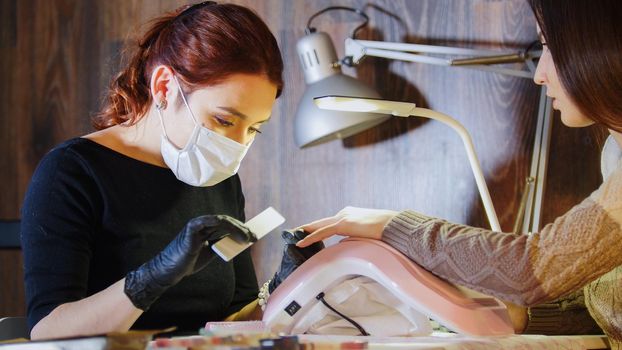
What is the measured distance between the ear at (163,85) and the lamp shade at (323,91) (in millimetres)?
563

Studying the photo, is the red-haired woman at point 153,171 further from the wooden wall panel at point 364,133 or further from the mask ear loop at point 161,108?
the wooden wall panel at point 364,133

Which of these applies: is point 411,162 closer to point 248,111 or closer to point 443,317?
point 248,111

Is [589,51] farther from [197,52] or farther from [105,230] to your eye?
[105,230]

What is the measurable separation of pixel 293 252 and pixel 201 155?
252 millimetres

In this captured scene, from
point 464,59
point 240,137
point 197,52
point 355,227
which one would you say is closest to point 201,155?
point 240,137

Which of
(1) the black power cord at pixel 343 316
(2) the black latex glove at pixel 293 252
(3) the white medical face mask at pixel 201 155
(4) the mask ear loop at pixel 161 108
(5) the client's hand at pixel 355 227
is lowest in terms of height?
(1) the black power cord at pixel 343 316

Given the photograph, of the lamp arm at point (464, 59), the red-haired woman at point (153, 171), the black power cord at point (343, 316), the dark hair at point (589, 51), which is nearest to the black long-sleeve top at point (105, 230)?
the red-haired woman at point (153, 171)

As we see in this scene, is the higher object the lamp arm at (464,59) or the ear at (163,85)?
the lamp arm at (464,59)

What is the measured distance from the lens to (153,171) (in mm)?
1501

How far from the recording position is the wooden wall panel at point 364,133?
2.08 metres

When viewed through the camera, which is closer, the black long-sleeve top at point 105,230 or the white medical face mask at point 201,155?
the black long-sleeve top at point 105,230

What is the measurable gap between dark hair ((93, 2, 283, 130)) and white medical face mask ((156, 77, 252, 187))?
0.06 metres

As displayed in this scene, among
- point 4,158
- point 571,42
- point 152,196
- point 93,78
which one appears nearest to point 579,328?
point 571,42

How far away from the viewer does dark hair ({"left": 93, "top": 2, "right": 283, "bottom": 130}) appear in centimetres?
142
